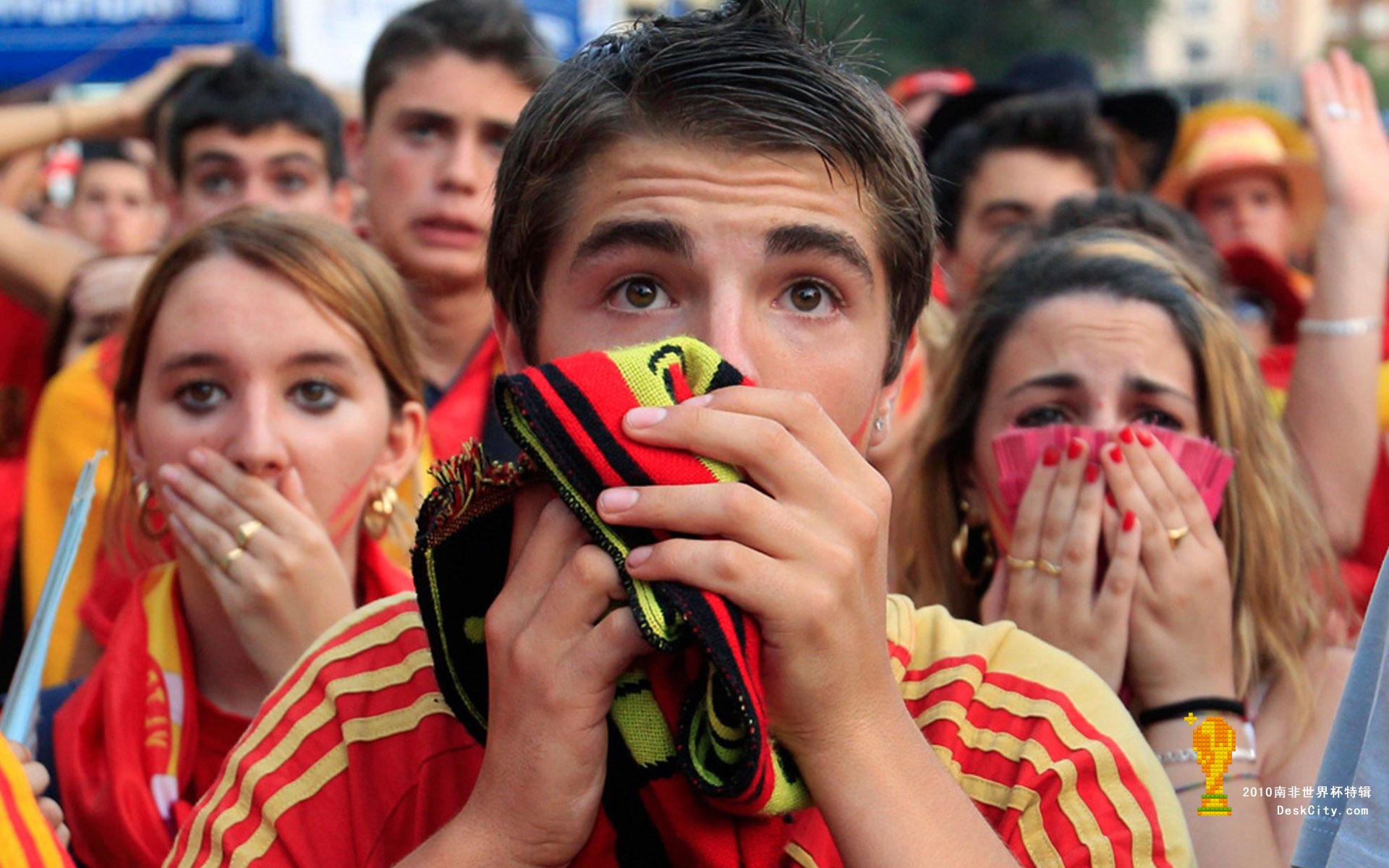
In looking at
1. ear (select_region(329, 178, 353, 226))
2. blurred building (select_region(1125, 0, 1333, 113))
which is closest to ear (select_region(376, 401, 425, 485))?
ear (select_region(329, 178, 353, 226))

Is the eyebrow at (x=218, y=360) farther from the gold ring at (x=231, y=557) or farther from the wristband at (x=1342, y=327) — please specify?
the wristband at (x=1342, y=327)

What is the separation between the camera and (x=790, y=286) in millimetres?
1878

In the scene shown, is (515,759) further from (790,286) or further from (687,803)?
(790,286)

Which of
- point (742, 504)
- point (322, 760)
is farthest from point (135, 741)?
point (742, 504)

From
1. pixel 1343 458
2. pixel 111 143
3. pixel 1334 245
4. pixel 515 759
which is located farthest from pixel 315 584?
Result: pixel 111 143

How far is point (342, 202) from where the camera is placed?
17.3ft

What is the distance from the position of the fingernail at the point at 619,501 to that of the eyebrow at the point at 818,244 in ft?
1.55

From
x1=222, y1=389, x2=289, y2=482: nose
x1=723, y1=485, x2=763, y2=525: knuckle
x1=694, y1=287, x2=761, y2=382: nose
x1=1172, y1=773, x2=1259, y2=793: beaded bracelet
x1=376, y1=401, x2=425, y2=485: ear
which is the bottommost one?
x1=1172, y1=773, x2=1259, y2=793: beaded bracelet

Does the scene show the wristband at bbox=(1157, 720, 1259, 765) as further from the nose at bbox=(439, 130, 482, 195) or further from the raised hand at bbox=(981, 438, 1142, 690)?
the nose at bbox=(439, 130, 482, 195)

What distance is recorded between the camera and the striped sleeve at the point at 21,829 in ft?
5.11

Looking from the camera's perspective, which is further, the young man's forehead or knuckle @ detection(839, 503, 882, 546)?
the young man's forehead

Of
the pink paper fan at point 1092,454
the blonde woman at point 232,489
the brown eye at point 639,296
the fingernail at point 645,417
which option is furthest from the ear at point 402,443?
the fingernail at point 645,417

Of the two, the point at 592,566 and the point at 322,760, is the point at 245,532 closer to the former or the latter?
the point at 322,760

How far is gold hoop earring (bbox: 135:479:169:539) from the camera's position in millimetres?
3062
